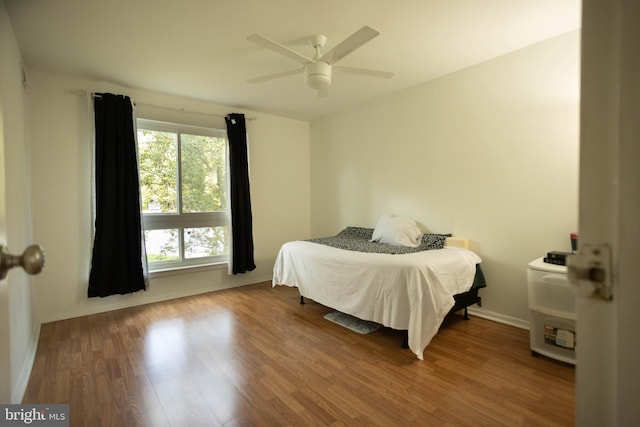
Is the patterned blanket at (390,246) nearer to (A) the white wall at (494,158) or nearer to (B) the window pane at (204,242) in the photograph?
(A) the white wall at (494,158)

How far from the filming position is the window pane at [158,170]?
3473 millimetres

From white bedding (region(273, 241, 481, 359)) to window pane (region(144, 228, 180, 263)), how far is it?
1.77 m

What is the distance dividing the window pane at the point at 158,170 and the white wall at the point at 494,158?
2518mm

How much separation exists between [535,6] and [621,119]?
2.33 m

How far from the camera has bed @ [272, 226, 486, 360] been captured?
2.16 metres

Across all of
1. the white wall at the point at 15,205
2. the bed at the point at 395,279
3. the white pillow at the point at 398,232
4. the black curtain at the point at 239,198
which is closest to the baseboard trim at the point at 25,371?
the white wall at the point at 15,205

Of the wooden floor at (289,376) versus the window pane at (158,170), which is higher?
the window pane at (158,170)

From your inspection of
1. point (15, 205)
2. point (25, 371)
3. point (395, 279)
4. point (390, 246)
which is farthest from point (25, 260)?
point (390, 246)

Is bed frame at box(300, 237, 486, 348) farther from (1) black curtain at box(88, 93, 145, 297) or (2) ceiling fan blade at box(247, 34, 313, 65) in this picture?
(1) black curtain at box(88, 93, 145, 297)

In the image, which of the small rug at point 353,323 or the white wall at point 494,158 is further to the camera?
the small rug at point 353,323

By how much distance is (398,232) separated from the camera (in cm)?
320


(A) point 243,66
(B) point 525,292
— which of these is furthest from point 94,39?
(B) point 525,292

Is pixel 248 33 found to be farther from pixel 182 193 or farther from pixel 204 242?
pixel 204 242

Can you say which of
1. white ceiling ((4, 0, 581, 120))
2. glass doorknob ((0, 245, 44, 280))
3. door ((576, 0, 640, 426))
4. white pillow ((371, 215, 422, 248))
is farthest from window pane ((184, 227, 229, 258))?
Answer: door ((576, 0, 640, 426))
